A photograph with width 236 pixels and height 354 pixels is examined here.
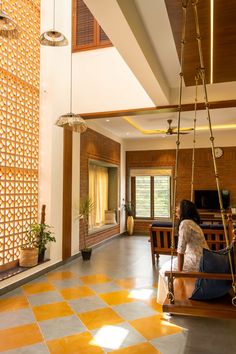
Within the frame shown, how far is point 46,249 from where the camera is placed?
16.2 feet

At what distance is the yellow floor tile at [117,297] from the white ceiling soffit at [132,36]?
2.96 meters

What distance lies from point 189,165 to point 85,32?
16.7ft

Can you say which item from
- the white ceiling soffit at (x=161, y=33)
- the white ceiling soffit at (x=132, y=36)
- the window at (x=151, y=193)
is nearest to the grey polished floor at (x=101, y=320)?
the white ceiling soffit at (x=132, y=36)

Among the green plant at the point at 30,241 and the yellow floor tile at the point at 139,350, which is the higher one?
the green plant at the point at 30,241

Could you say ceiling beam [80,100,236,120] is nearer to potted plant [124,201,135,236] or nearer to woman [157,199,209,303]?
woman [157,199,209,303]

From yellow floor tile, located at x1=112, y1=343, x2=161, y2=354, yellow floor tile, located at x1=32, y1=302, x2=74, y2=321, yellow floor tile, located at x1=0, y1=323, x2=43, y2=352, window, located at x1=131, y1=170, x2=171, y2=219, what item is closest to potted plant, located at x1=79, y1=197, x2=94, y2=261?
yellow floor tile, located at x1=32, y1=302, x2=74, y2=321

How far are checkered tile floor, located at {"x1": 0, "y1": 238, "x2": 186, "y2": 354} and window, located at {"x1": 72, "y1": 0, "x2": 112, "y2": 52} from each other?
4.45 m

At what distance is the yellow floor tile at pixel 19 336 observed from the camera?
2.58 m

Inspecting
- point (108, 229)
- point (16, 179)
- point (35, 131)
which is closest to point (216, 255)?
point (16, 179)

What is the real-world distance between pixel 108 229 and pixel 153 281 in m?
3.53

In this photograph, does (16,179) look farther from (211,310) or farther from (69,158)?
(211,310)

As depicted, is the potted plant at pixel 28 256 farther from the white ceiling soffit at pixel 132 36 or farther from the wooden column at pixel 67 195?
the white ceiling soffit at pixel 132 36

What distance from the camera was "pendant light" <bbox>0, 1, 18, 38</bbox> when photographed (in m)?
2.71

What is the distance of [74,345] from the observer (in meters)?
2.55
